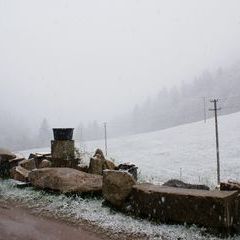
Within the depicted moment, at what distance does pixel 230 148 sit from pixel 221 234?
55010 millimetres

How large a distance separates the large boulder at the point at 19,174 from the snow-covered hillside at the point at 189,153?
21.8m

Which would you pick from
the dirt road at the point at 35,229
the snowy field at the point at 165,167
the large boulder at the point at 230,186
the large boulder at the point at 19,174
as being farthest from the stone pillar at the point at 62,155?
the large boulder at the point at 230,186

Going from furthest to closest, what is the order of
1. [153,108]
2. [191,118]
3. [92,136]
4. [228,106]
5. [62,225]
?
[153,108] → [92,136] → [191,118] → [228,106] → [62,225]

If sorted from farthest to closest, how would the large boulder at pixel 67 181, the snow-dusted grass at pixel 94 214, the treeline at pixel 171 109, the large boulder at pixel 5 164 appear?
the treeline at pixel 171 109, the large boulder at pixel 5 164, the large boulder at pixel 67 181, the snow-dusted grass at pixel 94 214

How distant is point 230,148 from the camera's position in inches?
2317

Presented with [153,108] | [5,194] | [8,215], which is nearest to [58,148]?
[5,194]

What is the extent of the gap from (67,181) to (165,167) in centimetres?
4212

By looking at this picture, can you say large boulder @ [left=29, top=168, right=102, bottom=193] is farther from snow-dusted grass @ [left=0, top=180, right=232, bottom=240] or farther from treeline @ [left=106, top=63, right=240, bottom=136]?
treeline @ [left=106, top=63, right=240, bottom=136]

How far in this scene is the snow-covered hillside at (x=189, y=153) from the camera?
44000 mm

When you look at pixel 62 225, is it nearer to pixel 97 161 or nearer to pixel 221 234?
pixel 221 234

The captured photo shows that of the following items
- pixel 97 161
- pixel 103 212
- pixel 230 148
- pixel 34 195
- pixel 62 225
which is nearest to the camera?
pixel 62 225

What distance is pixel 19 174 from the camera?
11367 mm

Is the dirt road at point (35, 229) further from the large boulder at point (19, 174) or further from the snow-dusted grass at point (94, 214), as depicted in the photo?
the large boulder at point (19, 174)

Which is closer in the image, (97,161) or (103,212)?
(103,212)
